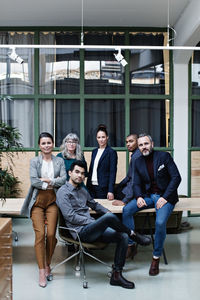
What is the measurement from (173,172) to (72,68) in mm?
3582

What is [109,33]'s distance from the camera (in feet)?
24.1

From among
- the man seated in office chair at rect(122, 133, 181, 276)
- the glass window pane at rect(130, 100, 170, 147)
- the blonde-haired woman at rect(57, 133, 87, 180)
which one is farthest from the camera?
the glass window pane at rect(130, 100, 170, 147)

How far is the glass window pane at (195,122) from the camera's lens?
738 cm

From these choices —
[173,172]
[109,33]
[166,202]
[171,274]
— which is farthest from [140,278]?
[109,33]

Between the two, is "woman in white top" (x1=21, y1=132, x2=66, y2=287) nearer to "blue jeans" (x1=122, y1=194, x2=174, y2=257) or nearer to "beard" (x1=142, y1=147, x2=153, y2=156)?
"blue jeans" (x1=122, y1=194, x2=174, y2=257)

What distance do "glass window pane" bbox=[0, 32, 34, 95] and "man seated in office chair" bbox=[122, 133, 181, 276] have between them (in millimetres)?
3423

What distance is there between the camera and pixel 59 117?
7363mm

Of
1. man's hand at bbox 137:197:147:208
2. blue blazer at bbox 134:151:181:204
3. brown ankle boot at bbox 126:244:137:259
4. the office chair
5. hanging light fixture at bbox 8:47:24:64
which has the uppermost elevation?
hanging light fixture at bbox 8:47:24:64

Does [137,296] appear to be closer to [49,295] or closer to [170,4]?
[49,295]

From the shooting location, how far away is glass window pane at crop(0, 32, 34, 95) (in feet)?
24.0

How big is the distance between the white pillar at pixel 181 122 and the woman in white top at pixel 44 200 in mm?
3433

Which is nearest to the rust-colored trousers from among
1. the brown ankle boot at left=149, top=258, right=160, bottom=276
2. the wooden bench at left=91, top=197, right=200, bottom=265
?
the wooden bench at left=91, top=197, right=200, bottom=265

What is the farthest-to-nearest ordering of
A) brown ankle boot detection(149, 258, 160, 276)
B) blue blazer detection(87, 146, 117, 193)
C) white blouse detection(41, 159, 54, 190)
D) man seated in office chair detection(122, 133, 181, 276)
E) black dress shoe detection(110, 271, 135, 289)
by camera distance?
blue blazer detection(87, 146, 117, 193) < man seated in office chair detection(122, 133, 181, 276) < white blouse detection(41, 159, 54, 190) < brown ankle boot detection(149, 258, 160, 276) < black dress shoe detection(110, 271, 135, 289)

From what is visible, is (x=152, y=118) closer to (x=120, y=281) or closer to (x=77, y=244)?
(x=77, y=244)
